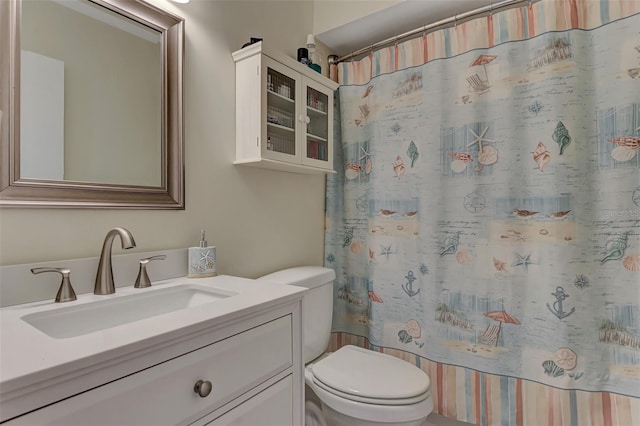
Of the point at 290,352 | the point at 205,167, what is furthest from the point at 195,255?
the point at 290,352

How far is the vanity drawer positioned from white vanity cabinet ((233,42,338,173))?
0.71 metres

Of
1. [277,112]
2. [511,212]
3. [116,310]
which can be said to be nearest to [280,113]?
[277,112]

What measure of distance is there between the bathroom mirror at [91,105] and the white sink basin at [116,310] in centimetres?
29

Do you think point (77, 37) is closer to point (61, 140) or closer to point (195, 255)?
point (61, 140)

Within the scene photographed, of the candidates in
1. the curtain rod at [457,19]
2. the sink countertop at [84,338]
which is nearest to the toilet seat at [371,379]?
the sink countertop at [84,338]

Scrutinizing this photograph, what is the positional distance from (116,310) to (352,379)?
0.84m

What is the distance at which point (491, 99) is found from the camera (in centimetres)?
148

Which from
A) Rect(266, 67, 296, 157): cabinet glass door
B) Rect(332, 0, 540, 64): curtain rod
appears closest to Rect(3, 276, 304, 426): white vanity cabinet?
Rect(266, 67, 296, 157): cabinet glass door

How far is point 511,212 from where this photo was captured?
56.2 inches

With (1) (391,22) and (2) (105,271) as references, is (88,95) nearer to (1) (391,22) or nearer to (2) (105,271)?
(2) (105,271)

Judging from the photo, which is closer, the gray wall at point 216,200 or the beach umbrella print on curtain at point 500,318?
the gray wall at point 216,200

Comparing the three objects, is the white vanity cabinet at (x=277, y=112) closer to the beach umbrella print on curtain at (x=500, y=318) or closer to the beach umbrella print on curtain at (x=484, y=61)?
the beach umbrella print on curtain at (x=484, y=61)

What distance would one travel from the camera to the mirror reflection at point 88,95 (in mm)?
885

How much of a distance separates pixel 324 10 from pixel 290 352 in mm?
1712
